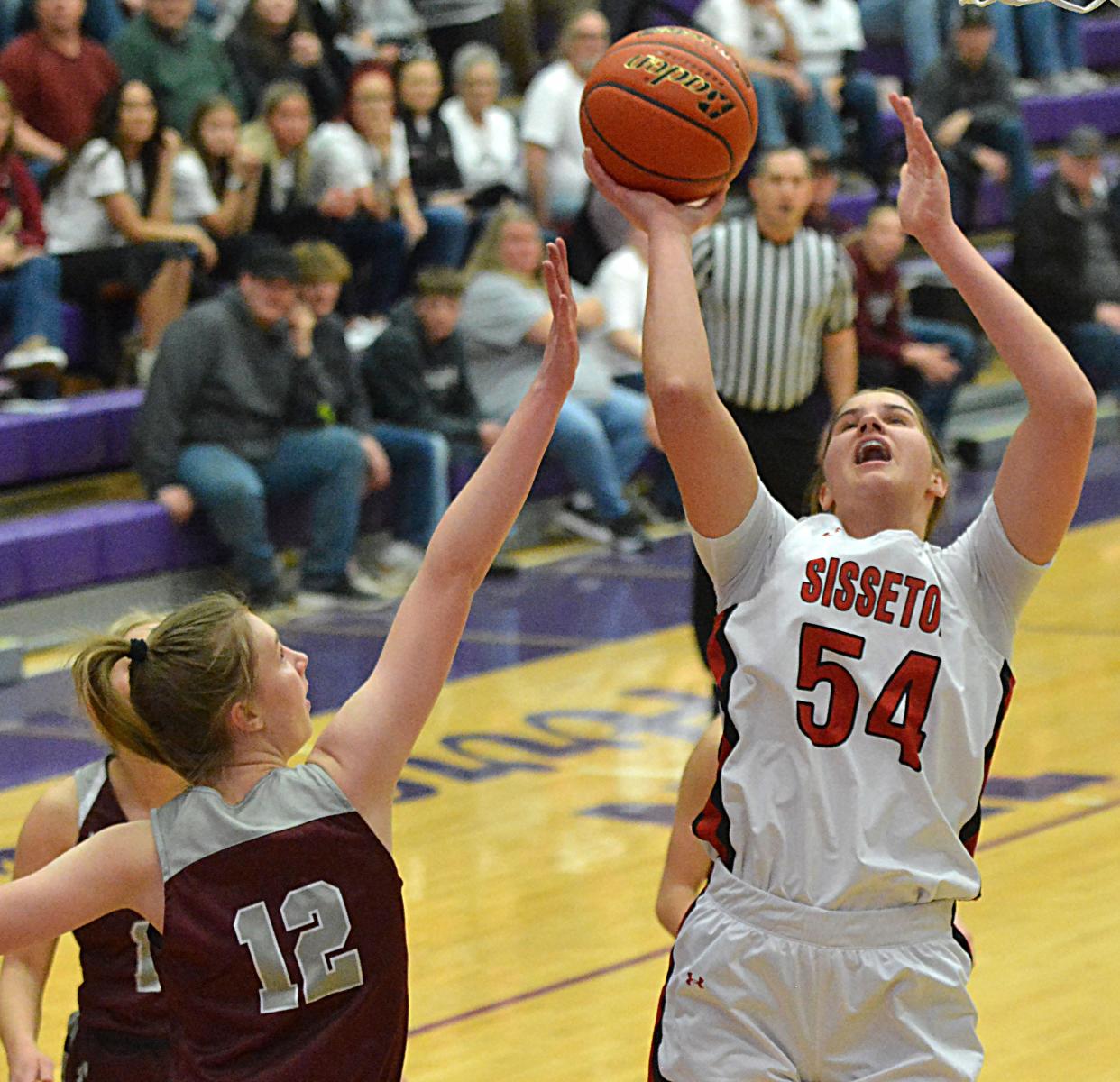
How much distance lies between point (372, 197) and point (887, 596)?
316 inches

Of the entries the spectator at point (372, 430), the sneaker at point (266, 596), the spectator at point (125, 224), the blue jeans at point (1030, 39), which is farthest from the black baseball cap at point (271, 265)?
the blue jeans at point (1030, 39)

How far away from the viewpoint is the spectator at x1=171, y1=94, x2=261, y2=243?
9.83 m

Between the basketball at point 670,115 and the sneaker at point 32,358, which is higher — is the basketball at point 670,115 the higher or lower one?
the higher one

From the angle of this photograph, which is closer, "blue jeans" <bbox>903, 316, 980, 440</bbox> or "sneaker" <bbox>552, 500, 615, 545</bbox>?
"sneaker" <bbox>552, 500, 615, 545</bbox>

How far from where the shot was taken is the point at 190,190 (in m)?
9.83

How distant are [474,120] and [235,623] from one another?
918 centimetres

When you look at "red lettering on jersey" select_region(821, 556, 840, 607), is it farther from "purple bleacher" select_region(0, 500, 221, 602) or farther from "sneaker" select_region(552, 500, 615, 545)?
"sneaker" select_region(552, 500, 615, 545)

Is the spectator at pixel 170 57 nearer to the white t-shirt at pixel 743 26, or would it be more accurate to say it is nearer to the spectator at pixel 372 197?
the spectator at pixel 372 197

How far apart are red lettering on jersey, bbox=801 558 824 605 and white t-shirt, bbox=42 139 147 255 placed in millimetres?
7125

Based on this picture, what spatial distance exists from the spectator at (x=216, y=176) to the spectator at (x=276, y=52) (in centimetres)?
70

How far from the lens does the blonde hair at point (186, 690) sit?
250cm

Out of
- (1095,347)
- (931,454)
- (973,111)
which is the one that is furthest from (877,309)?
(931,454)

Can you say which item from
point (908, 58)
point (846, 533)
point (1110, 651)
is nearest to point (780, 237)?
point (1110, 651)

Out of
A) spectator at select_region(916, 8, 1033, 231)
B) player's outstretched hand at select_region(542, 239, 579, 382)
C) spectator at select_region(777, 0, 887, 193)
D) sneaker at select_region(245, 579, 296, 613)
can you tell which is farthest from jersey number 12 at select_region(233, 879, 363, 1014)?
spectator at select_region(916, 8, 1033, 231)
